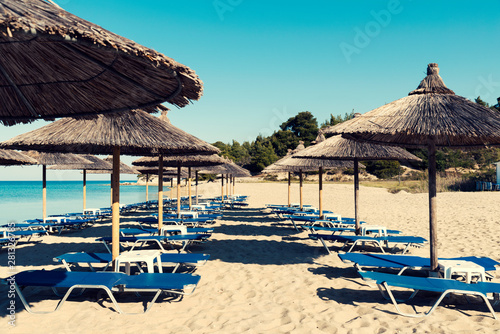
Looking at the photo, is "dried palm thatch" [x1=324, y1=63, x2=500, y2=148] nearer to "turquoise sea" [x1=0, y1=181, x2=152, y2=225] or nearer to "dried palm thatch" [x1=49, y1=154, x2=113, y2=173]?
"dried palm thatch" [x1=49, y1=154, x2=113, y2=173]

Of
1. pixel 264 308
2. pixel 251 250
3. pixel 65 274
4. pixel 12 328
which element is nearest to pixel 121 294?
pixel 65 274

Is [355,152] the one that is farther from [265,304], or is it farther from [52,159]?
[52,159]

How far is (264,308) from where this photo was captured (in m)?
3.45

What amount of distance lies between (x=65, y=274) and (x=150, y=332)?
1.30 metres

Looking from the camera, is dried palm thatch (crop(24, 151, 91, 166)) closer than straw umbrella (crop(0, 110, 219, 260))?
No

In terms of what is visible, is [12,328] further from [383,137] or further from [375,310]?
[383,137]

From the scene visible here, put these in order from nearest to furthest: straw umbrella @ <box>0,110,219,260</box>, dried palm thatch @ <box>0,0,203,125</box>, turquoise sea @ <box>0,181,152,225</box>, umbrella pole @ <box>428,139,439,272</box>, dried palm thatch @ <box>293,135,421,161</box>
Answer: dried palm thatch @ <box>0,0,203,125</box>
umbrella pole @ <box>428,139,439,272</box>
straw umbrella @ <box>0,110,219,260</box>
dried palm thatch @ <box>293,135,421,161</box>
turquoise sea @ <box>0,181,152,225</box>

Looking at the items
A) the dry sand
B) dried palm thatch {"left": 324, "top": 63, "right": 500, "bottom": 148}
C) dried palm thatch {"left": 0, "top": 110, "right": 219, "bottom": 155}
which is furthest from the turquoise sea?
dried palm thatch {"left": 324, "top": 63, "right": 500, "bottom": 148}

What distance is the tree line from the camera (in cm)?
3559

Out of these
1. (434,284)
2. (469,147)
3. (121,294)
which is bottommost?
(121,294)

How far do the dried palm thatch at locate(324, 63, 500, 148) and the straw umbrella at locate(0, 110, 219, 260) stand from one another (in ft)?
7.35

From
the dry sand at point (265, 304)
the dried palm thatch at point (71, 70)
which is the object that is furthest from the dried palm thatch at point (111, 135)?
the dry sand at point (265, 304)

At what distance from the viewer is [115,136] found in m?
4.19

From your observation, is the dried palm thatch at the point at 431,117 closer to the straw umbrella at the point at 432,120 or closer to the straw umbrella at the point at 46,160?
the straw umbrella at the point at 432,120
